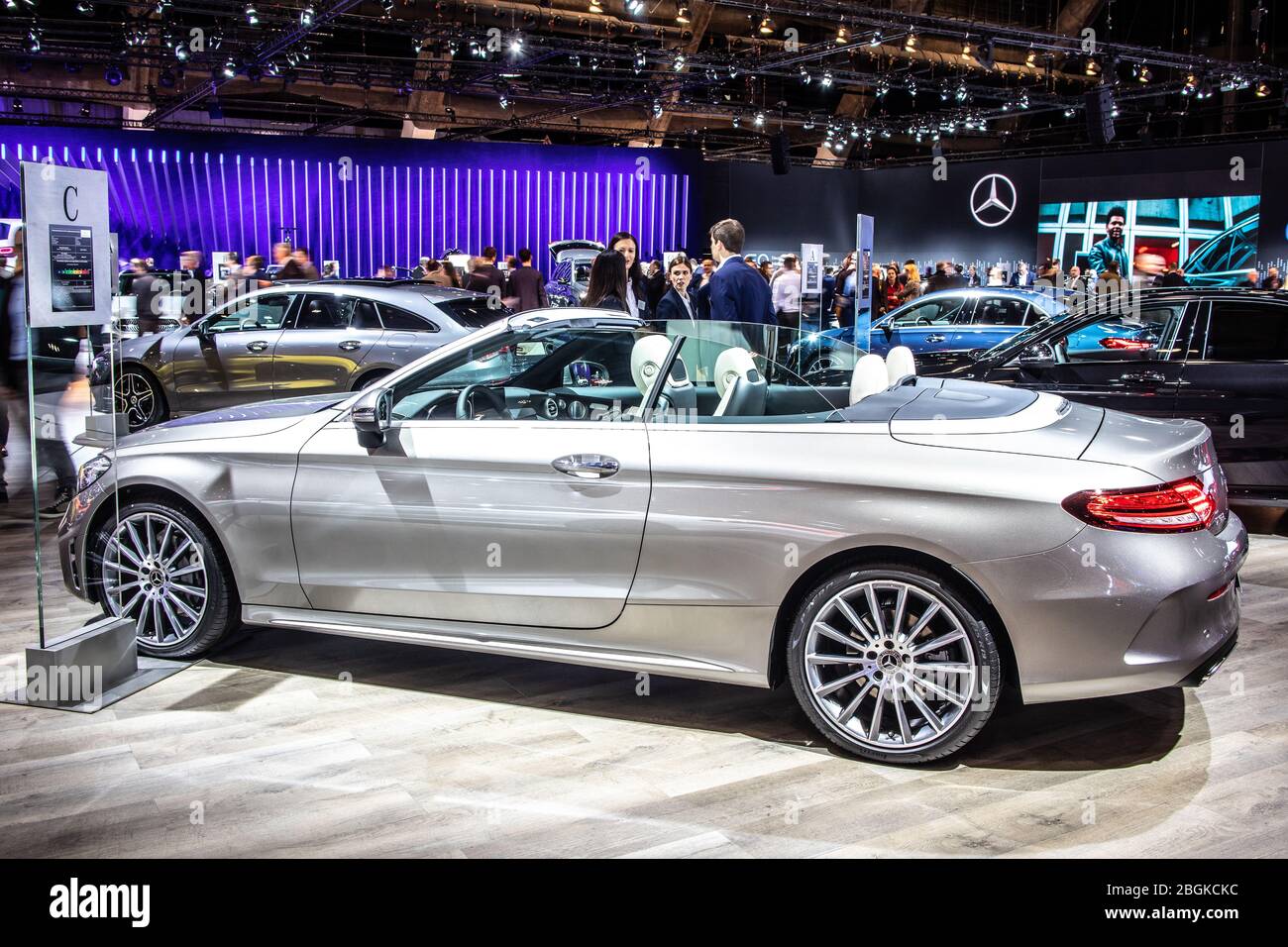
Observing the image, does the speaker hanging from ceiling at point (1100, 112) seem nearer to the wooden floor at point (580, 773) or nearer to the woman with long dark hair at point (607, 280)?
the woman with long dark hair at point (607, 280)

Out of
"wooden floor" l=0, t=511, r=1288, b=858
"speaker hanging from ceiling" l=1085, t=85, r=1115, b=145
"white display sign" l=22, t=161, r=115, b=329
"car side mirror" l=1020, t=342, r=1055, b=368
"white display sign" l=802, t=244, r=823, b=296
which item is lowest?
"wooden floor" l=0, t=511, r=1288, b=858

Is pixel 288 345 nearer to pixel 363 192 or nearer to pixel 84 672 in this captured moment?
pixel 84 672

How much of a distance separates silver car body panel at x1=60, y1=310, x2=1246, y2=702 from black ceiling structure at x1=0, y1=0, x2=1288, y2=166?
12.9 meters

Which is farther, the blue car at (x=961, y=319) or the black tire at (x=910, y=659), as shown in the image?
the blue car at (x=961, y=319)

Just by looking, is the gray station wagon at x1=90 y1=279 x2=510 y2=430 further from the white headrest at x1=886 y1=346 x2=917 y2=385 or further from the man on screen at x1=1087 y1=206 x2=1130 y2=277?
the man on screen at x1=1087 y1=206 x2=1130 y2=277

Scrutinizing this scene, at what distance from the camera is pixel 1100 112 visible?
18.2 meters

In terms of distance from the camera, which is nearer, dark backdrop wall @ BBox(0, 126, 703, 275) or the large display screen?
the large display screen

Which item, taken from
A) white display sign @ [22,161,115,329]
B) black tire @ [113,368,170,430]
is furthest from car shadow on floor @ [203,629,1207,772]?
black tire @ [113,368,170,430]

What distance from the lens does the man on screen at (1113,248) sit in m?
19.8

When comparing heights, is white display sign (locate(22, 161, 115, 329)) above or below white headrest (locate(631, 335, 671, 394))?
above

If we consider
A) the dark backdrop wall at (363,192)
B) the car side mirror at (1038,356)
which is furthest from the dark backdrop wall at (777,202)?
the car side mirror at (1038,356)

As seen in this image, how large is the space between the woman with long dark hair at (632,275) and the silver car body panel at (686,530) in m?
4.00

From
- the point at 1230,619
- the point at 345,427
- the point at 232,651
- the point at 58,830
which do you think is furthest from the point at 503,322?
the point at 1230,619

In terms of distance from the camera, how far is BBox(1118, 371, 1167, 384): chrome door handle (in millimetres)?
6645
